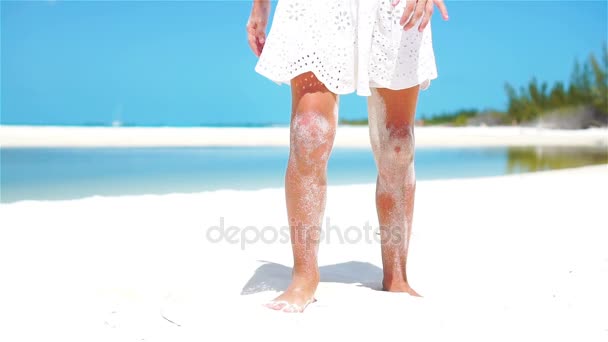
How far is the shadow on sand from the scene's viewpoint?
2355mm

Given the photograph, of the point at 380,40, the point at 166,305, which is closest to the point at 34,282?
the point at 166,305

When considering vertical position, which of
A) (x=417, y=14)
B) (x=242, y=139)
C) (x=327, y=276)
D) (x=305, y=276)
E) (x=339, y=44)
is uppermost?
(x=417, y=14)

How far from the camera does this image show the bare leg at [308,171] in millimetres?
1993

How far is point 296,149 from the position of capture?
2.01 metres

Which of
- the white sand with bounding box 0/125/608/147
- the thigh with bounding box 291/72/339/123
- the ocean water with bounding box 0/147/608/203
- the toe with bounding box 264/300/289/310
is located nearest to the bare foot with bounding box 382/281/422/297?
the toe with bounding box 264/300/289/310

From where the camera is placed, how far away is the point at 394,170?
224 cm

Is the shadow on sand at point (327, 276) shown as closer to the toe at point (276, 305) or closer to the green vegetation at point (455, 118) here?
the toe at point (276, 305)

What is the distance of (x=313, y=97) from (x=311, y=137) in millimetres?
138

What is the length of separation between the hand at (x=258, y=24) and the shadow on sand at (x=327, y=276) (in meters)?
0.91

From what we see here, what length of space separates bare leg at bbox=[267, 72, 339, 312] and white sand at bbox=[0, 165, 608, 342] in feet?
0.43

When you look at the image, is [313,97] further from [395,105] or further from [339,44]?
[395,105]

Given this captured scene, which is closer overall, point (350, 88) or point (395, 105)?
Result: point (350, 88)

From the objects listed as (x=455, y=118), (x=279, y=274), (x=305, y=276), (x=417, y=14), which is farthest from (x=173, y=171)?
(x=455, y=118)

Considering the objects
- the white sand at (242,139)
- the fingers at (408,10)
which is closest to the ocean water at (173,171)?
the white sand at (242,139)
